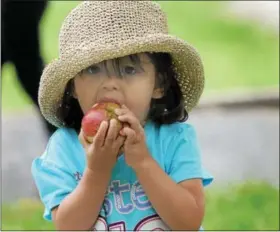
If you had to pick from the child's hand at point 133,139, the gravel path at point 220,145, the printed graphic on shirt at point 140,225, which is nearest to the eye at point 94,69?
the child's hand at point 133,139

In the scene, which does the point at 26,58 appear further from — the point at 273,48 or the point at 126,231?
the point at 126,231

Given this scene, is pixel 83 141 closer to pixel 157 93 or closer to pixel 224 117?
pixel 157 93

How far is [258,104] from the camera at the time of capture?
278cm

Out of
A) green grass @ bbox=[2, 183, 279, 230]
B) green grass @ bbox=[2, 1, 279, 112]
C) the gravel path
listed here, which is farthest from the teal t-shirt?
green grass @ bbox=[2, 1, 279, 112]

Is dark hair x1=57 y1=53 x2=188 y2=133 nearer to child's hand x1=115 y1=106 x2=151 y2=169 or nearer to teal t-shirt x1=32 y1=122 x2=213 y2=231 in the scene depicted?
teal t-shirt x1=32 y1=122 x2=213 y2=231

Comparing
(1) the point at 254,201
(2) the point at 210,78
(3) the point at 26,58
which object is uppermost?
(3) the point at 26,58

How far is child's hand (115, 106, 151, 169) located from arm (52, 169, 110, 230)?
0.05 meters

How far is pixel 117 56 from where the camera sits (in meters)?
1.40

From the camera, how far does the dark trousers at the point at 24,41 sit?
2383mm

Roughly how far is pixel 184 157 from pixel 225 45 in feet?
4.60

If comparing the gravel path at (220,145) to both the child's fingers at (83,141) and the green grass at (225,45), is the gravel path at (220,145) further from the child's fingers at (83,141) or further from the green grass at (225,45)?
the child's fingers at (83,141)

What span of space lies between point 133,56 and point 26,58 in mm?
1024

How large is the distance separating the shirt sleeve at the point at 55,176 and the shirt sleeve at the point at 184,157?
0.18m

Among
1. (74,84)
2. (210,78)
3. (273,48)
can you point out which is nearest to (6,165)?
(210,78)
